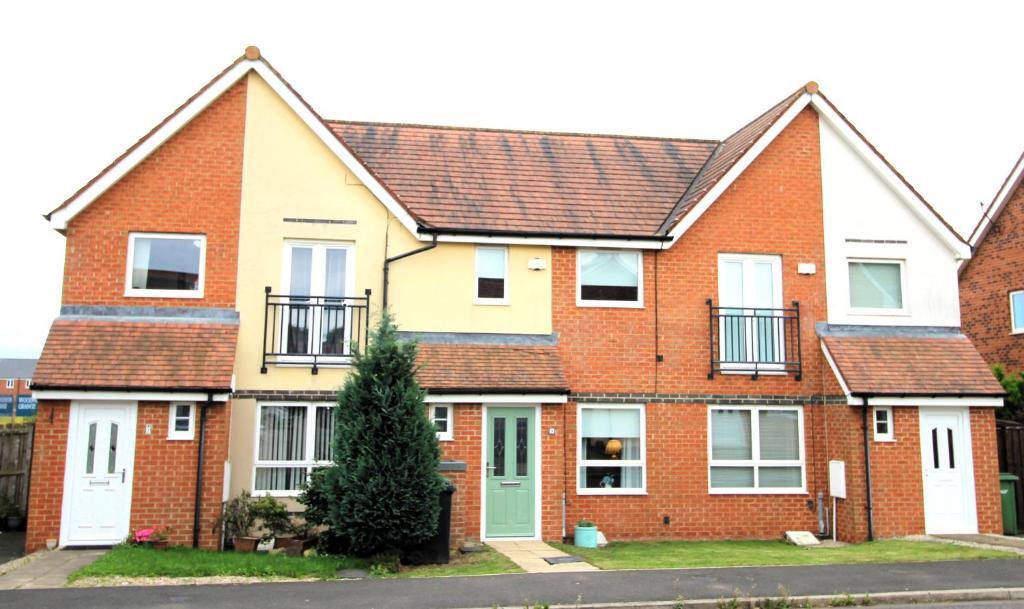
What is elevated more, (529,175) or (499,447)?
(529,175)

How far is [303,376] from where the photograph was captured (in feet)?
50.0

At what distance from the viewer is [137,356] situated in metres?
14.2

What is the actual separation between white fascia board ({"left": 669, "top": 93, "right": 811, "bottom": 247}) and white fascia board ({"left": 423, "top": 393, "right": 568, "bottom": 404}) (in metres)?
3.73

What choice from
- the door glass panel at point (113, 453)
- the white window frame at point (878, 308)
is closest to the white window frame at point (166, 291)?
the door glass panel at point (113, 453)

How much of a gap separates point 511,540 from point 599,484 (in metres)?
1.98

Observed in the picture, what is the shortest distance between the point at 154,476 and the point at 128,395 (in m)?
1.29

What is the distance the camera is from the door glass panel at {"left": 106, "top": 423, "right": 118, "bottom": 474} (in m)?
13.9

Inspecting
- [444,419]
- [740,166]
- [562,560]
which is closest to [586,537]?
[562,560]

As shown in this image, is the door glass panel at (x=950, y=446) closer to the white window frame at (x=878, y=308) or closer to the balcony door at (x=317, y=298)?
the white window frame at (x=878, y=308)

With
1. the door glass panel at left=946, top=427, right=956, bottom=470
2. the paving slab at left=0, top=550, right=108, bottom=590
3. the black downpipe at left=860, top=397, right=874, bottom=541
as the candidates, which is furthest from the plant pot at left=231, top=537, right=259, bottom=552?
the door glass panel at left=946, top=427, right=956, bottom=470

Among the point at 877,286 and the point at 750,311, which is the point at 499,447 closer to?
the point at 750,311

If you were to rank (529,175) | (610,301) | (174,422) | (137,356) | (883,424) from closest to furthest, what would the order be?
(174,422) < (137,356) < (883,424) < (610,301) < (529,175)

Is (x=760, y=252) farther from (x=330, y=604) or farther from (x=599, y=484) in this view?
(x=330, y=604)

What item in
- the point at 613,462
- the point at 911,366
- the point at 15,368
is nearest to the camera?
the point at 613,462
